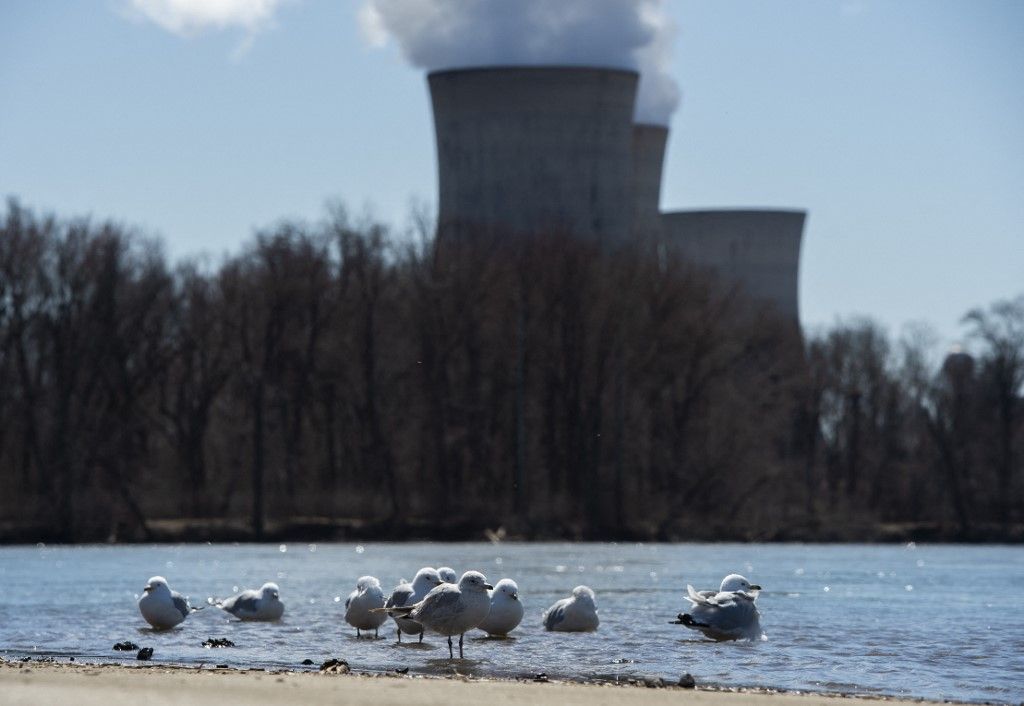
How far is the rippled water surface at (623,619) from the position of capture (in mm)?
12867

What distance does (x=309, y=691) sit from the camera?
397 inches

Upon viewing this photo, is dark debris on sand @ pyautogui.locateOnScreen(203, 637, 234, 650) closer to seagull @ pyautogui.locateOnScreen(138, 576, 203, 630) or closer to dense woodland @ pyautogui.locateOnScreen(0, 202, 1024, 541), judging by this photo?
seagull @ pyautogui.locateOnScreen(138, 576, 203, 630)

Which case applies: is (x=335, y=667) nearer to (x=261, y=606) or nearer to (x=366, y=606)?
(x=366, y=606)

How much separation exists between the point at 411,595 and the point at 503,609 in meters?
0.78

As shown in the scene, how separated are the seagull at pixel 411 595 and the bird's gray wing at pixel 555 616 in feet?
3.70

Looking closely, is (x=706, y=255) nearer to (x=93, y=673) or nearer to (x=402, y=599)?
(x=402, y=599)

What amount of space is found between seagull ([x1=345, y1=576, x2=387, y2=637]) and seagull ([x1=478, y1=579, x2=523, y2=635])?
0.96 m

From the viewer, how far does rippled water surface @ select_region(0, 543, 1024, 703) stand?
12.9m

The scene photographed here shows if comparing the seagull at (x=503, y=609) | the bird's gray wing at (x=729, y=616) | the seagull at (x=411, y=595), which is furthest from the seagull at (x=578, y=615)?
the seagull at (x=411, y=595)

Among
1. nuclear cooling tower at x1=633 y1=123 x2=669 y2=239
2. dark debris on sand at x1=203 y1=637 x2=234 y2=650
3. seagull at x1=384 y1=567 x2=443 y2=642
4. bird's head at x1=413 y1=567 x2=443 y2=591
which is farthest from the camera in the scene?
nuclear cooling tower at x1=633 y1=123 x2=669 y2=239

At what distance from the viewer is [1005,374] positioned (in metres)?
52.7

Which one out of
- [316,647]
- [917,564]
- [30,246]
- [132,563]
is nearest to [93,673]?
[316,647]

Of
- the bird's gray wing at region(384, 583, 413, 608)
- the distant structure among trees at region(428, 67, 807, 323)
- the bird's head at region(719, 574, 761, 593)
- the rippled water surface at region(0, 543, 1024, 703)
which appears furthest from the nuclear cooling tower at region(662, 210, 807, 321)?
the bird's gray wing at region(384, 583, 413, 608)

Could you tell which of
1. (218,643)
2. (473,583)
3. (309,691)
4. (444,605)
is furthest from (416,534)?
(309,691)
